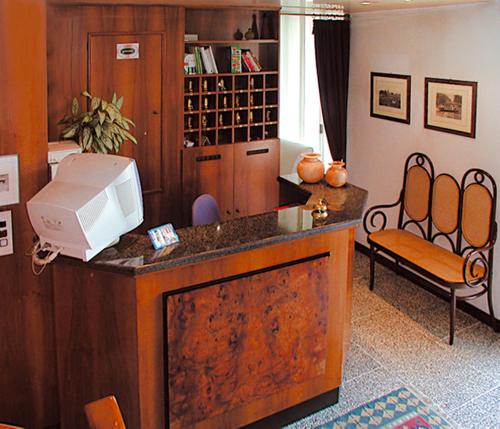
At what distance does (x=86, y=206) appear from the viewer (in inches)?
97.8

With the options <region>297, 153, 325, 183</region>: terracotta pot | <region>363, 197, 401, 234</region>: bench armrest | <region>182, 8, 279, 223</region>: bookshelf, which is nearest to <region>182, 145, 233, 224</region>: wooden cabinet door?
<region>182, 8, 279, 223</region>: bookshelf

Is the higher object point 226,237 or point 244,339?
point 226,237

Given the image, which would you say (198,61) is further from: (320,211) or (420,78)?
(320,211)

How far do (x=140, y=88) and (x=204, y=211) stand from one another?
1.28 m

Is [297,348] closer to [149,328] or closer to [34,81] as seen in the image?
[149,328]

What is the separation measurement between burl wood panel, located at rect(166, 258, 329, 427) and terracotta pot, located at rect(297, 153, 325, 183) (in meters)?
0.95

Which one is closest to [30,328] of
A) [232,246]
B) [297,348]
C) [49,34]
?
[232,246]

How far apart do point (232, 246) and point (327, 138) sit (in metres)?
3.31

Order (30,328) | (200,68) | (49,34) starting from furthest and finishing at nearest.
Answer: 1. (200,68)
2. (49,34)
3. (30,328)

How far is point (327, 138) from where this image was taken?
5957 millimetres

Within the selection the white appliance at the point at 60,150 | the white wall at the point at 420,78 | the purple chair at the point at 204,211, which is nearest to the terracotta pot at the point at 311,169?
the purple chair at the point at 204,211

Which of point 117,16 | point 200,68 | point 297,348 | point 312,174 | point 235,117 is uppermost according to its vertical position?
point 117,16

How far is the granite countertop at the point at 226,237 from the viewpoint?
8.80 ft

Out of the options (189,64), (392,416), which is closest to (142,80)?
(189,64)
